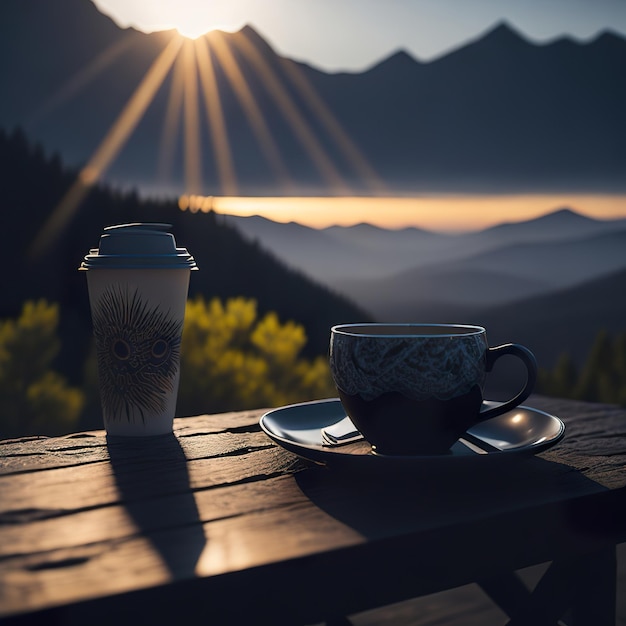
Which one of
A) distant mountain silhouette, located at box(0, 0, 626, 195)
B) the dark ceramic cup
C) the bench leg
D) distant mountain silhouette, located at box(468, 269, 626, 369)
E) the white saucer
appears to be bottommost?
distant mountain silhouette, located at box(468, 269, 626, 369)

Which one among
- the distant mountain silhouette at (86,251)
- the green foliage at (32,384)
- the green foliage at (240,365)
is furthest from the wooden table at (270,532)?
the distant mountain silhouette at (86,251)

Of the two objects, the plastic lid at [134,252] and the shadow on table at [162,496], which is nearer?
the shadow on table at [162,496]

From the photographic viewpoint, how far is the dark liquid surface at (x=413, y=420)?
0.68 meters

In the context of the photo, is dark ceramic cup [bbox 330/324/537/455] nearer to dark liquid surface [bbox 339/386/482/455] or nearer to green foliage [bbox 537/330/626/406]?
dark liquid surface [bbox 339/386/482/455]

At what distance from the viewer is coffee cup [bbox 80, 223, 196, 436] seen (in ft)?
2.86

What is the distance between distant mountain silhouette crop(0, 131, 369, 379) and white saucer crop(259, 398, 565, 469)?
422cm

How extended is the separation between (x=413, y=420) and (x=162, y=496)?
252 mm

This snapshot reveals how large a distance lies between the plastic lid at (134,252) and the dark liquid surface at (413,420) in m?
0.31

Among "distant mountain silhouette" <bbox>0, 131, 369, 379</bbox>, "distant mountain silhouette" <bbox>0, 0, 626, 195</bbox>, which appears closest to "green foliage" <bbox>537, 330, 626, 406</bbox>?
"distant mountain silhouette" <bbox>0, 0, 626, 195</bbox>

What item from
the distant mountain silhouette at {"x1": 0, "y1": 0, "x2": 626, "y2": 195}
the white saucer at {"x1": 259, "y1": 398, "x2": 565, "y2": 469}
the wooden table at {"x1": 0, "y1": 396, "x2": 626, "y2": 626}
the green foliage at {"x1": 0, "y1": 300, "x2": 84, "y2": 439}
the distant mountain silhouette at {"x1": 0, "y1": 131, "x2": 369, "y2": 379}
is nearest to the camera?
the wooden table at {"x1": 0, "y1": 396, "x2": 626, "y2": 626}

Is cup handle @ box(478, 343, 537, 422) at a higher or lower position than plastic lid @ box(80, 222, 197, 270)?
lower

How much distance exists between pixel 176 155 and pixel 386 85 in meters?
1.77

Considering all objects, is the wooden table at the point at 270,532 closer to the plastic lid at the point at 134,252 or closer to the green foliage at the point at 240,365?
the plastic lid at the point at 134,252

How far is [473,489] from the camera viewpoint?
0.67 m
